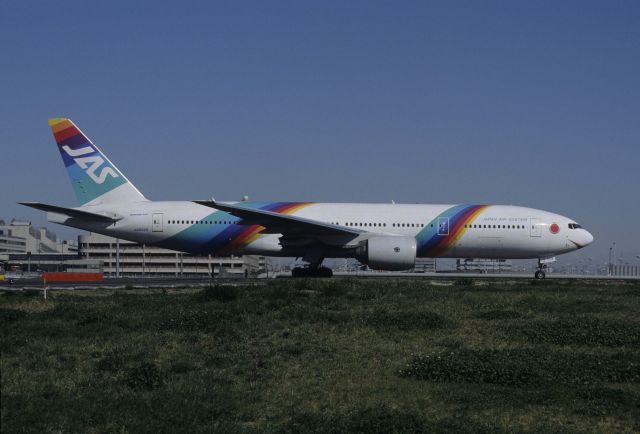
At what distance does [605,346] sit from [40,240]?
204m

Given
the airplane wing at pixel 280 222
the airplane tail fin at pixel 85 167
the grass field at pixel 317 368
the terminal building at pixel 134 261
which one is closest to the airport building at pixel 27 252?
the terminal building at pixel 134 261

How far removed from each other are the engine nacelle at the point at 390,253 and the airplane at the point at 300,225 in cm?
8

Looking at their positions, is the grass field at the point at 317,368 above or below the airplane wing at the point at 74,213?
below

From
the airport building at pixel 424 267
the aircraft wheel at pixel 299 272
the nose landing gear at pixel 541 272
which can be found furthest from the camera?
the airport building at pixel 424 267

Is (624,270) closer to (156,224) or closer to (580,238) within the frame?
(580,238)

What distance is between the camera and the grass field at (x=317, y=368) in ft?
27.8

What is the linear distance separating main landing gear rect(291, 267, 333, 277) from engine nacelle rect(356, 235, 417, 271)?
3.82 meters

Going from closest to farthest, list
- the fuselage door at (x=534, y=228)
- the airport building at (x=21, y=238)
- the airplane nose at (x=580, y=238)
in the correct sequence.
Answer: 1. the fuselage door at (x=534, y=228)
2. the airplane nose at (x=580, y=238)
3. the airport building at (x=21, y=238)

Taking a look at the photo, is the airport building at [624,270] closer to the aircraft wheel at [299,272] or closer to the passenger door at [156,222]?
the aircraft wheel at [299,272]

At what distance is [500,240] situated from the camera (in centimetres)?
3706

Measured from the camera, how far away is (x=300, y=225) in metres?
33.5

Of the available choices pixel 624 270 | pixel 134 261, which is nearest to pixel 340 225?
pixel 624 270

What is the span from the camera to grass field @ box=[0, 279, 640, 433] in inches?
334

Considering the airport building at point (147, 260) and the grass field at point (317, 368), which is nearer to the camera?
the grass field at point (317, 368)
